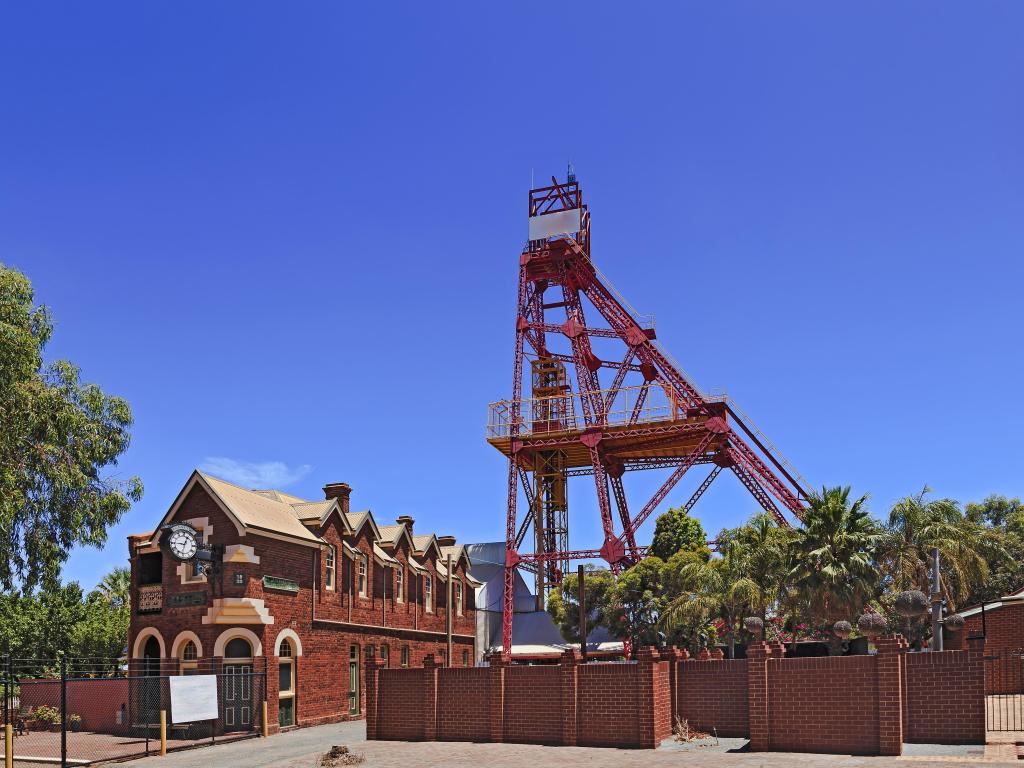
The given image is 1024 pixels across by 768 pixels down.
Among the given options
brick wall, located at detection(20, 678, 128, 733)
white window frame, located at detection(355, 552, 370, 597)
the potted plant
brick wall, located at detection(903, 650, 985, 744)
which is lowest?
the potted plant

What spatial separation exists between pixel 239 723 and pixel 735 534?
24.6 meters

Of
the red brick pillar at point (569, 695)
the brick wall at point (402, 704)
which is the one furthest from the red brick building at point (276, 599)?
the red brick pillar at point (569, 695)

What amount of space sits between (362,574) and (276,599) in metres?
7.29

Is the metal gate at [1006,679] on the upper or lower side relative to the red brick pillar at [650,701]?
lower

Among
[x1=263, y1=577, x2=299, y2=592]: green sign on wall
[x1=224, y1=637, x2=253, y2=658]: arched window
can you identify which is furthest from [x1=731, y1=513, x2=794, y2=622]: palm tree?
[x1=224, y1=637, x2=253, y2=658]: arched window

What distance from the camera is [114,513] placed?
1216 inches

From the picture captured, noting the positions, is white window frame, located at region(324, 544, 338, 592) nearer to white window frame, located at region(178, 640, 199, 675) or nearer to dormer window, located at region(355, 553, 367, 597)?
dormer window, located at region(355, 553, 367, 597)

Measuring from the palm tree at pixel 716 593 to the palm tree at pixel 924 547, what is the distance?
5.29 metres

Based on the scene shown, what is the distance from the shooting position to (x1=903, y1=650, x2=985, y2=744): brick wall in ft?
62.2

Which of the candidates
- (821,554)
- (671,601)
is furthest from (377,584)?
(821,554)

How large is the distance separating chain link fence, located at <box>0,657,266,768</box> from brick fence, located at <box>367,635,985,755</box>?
5.46 metres

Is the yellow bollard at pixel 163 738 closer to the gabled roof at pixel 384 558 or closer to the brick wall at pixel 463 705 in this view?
the brick wall at pixel 463 705

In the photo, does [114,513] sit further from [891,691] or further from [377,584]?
[891,691]

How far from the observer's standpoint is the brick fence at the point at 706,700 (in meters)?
19.4
